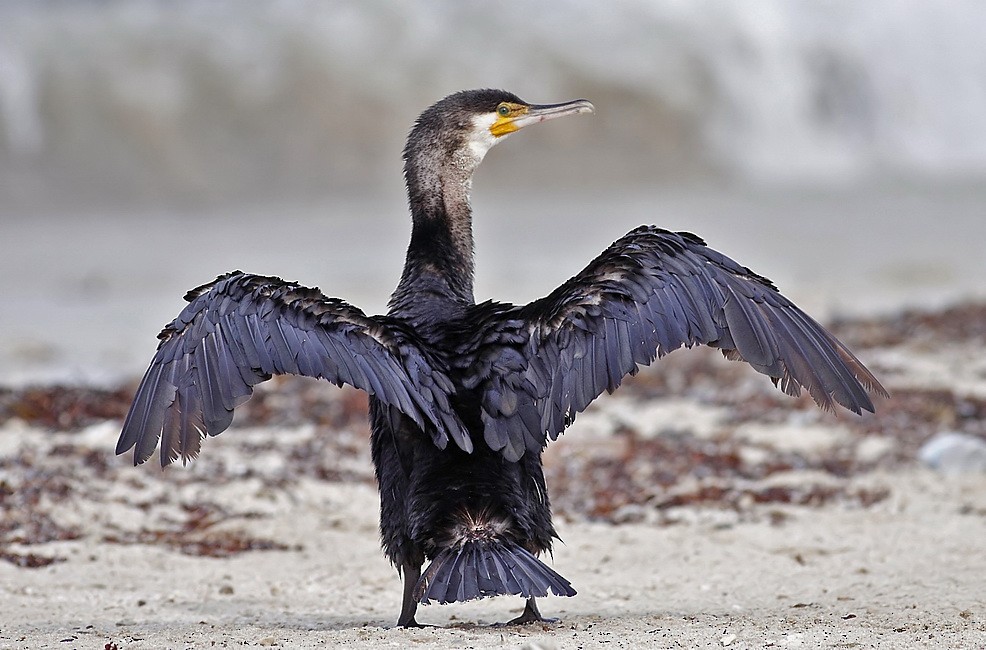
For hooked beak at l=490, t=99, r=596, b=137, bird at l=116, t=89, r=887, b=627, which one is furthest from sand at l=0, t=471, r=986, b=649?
hooked beak at l=490, t=99, r=596, b=137

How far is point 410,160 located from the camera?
7.61m

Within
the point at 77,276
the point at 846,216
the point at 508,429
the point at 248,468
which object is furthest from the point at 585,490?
the point at 846,216

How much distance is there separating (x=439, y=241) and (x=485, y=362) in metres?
1.35

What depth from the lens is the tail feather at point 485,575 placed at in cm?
542

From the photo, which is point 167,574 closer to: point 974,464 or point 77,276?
point 974,464

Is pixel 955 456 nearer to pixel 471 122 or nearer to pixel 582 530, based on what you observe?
pixel 582 530

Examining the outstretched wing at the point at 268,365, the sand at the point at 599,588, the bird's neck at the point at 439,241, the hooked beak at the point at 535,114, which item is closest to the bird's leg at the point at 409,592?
the sand at the point at 599,588

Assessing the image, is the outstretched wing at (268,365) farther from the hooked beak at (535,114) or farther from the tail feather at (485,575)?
the hooked beak at (535,114)

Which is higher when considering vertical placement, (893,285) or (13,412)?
(893,285)

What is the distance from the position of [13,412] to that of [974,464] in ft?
21.1

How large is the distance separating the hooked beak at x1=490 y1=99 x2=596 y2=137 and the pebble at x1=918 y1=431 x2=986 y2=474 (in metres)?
3.73

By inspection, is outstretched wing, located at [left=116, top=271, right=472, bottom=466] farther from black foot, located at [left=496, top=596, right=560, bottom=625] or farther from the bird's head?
the bird's head

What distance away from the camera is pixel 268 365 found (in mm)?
5844

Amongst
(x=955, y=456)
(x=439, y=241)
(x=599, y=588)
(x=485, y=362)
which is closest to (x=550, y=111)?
(x=439, y=241)
